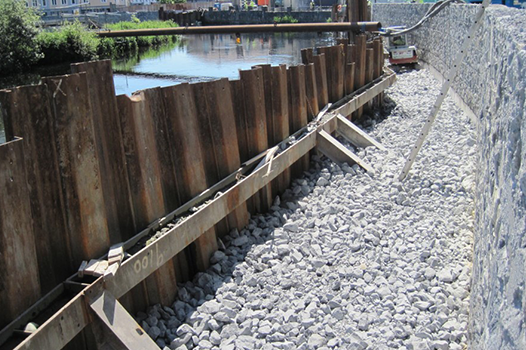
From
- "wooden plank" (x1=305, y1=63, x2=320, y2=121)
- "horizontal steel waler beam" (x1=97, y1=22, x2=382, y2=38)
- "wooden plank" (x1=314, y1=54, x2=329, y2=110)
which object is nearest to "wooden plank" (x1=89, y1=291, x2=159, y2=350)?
"wooden plank" (x1=305, y1=63, x2=320, y2=121)

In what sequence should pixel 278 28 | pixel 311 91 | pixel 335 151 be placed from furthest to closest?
pixel 278 28
pixel 311 91
pixel 335 151

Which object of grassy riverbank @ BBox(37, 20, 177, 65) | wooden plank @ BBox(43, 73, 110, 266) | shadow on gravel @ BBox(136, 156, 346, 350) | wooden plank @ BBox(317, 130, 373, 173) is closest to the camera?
wooden plank @ BBox(43, 73, 110, 266)

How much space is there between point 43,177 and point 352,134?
5689 mm

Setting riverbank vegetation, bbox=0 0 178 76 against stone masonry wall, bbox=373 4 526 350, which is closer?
stone masonry wall, bbox=373 4 526 350

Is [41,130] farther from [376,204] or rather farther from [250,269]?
[376,204]

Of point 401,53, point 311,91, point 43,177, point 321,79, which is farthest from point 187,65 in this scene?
point 43,177

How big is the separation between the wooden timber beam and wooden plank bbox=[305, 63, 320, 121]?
→ 3.18 ft

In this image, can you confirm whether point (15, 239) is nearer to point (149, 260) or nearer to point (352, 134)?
point (149, 260)

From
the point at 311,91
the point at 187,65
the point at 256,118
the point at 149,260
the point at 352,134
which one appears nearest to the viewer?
the point at 149,260

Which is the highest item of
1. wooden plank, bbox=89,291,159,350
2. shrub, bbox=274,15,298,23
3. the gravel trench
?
shrub, bbox=274,15,298,23

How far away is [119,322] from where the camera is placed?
12.2 ft

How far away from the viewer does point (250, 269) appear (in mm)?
5254

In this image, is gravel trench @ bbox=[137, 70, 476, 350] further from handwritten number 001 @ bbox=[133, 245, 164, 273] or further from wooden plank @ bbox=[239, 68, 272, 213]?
handwritten number 001 @ bbox=[133, 245, 164, 273]

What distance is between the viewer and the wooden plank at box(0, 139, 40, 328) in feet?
10.9
